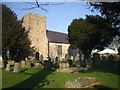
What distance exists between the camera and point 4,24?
68.2 ft

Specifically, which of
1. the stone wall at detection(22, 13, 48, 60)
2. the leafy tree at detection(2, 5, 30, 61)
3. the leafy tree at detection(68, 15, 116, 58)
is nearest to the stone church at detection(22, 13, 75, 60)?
the stone wall at detection(22, 13, 48, 60)

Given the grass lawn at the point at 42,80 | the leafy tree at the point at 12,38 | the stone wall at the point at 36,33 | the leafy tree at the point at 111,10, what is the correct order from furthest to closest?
the stone wall at the point at 36,33 < the leafy tree at the point at 12,38 < the leafy tree at the point at 111,10 < the grass lawn at the point at 42,80

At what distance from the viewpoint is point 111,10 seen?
8.27 m

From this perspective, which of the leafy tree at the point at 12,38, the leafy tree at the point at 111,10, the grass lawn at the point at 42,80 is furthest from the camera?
the leafy tree at the point at 12,38

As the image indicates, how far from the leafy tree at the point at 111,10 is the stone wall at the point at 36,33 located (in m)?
18.9

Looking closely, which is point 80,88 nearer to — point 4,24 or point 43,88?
point 43,88

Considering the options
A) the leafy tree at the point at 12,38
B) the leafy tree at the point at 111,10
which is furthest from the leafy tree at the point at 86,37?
the leafy tree at the point at 111,10

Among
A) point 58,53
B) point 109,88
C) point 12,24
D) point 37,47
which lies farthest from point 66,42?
point 109,88

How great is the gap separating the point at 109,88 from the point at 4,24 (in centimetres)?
1917

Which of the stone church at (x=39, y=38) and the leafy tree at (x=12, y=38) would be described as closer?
the leafy tree at (x=12, y=38)

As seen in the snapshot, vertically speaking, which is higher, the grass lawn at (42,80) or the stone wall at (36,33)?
the stone wall at (36,33)

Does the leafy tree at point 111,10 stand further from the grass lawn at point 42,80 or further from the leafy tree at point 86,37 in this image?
the leafy tree at point 86,37

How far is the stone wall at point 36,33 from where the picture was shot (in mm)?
26609

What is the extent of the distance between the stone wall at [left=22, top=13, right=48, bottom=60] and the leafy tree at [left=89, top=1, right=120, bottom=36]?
18.9 m
